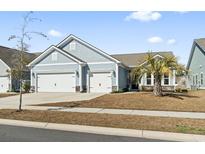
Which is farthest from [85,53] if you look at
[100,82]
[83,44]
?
[100,82]

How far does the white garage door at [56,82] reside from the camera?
97.4 ft

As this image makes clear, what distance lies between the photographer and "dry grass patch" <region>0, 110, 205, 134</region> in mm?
10583

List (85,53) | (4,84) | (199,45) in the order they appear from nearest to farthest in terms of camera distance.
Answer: (85,53) → (199,45) → (4,84)

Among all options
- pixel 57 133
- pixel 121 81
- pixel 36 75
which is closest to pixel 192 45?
pixel 121 81

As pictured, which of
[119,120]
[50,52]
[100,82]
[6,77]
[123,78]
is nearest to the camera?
[119,120]

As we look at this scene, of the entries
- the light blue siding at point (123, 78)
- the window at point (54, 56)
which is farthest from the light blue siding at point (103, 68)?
the window at point (54, 56)

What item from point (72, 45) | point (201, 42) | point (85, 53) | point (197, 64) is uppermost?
point (201, 42)

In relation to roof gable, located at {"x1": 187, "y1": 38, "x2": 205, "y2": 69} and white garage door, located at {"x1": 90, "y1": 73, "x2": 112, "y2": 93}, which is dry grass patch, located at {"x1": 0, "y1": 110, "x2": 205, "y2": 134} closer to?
white garage door, located at {"x1": 90, "y1": 73, "x2": 112, "y2": 93}

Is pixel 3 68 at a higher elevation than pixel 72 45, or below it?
below

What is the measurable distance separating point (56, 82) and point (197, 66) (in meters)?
18.7

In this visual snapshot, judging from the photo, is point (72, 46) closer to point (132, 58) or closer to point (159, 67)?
point (132, 58)

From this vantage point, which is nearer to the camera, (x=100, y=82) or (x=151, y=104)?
(x=151, y=104)

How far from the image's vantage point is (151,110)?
15.5 m

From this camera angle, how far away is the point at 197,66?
119 ft
